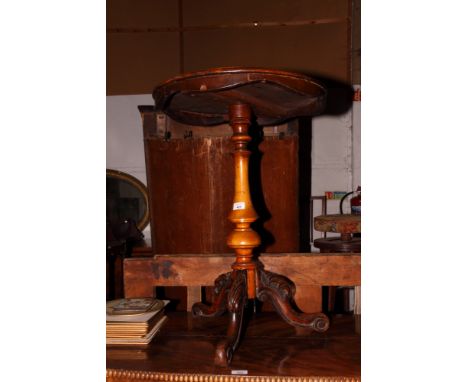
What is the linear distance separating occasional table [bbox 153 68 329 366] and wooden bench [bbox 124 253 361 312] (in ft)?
0.16

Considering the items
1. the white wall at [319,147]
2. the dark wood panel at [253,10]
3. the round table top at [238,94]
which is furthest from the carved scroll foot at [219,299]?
the dark wood panel at [253,10]

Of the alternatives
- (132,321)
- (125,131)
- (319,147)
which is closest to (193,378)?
(132,321)

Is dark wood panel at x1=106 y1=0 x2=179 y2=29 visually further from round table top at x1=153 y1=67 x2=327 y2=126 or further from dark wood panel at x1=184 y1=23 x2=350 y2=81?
round table top at x1=153 y1=67 x2=327 y2=126

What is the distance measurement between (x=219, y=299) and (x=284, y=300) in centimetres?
19

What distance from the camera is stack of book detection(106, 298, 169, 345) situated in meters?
1.07

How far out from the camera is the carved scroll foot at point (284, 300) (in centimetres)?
114

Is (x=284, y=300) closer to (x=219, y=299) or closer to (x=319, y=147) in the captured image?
(x=219, y=299)

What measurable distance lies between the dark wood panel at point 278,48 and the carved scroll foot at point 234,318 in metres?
2.84

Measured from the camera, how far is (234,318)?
1055mm

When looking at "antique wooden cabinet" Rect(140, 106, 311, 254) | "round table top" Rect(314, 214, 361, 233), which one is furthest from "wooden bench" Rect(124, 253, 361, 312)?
"round table top" Rect(314, 214, 361, 233)

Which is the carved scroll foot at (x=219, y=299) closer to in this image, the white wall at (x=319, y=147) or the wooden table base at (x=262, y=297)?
the wooden table base at (x=262, y=297)
